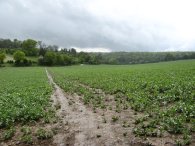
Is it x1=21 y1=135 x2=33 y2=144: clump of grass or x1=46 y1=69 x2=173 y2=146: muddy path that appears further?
x1=21 y1=135 x2=33 y2=144: clump of grass

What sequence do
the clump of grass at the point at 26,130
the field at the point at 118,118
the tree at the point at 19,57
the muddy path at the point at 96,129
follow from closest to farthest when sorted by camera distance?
the muddy path at the point at 96,129 < the field at the point at 118,118 < the clump of grass at the point at 26,130 < the tree at the point at 19,57

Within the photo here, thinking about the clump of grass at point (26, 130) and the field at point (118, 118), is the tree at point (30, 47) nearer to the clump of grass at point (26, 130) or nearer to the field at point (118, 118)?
the field at point (118, 118)

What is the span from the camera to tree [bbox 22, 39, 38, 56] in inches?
6594

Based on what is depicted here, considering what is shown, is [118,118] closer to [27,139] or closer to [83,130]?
[83,130]

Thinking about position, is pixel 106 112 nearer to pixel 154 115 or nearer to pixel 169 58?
pixel 154 115

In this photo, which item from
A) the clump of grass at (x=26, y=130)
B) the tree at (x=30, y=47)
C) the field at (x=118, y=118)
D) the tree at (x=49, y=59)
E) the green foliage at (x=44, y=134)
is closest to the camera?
the field at (x=118, y=118)

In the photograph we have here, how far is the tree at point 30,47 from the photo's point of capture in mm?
167500

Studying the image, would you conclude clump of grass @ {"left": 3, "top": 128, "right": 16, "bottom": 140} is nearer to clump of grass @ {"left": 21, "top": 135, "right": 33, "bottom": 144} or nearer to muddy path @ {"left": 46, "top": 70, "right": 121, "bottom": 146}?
clump of grass @ {"left": 21, "top": 135, "right": 33, "bottom": 144}

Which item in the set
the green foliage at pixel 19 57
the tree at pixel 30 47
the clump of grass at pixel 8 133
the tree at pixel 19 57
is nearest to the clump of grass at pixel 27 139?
the clump of grass at pixel 8 133

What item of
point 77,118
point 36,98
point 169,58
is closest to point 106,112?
point 77,118

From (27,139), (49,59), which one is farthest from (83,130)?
(49,59)

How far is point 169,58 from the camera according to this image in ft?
534

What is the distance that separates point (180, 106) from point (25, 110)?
8.99 m

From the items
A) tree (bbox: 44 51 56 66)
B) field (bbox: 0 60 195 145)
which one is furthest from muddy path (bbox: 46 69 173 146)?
tree (bbox: 44 51 56 66)
